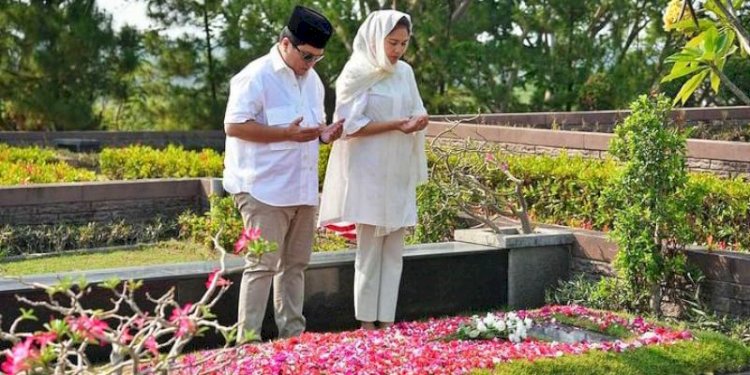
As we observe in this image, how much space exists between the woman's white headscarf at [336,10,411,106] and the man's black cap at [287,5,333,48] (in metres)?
0.41

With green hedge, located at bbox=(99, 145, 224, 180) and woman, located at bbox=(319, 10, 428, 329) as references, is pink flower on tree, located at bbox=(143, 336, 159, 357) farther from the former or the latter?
green hedge, located at bbox=(99, 145, 224, 180)

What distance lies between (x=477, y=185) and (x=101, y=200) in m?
3.58

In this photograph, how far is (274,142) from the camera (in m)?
5.58

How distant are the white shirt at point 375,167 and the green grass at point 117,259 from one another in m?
2.81

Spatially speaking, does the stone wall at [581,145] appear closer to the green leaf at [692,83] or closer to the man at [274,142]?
the man at [274,142]

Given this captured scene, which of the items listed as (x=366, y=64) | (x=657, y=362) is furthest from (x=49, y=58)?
(x=657, y=362)

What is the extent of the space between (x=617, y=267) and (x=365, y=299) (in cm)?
159

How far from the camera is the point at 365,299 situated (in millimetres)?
6141

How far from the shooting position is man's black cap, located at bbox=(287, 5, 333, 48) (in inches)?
217

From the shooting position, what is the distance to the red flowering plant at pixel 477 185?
7.60m

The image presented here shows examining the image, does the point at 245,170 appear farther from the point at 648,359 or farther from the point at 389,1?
the point at 389,1

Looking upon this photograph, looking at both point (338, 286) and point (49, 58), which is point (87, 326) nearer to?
point (338, 286)

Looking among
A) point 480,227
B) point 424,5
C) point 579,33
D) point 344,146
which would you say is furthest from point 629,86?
point 344,146

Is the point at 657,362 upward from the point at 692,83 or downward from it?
downward
